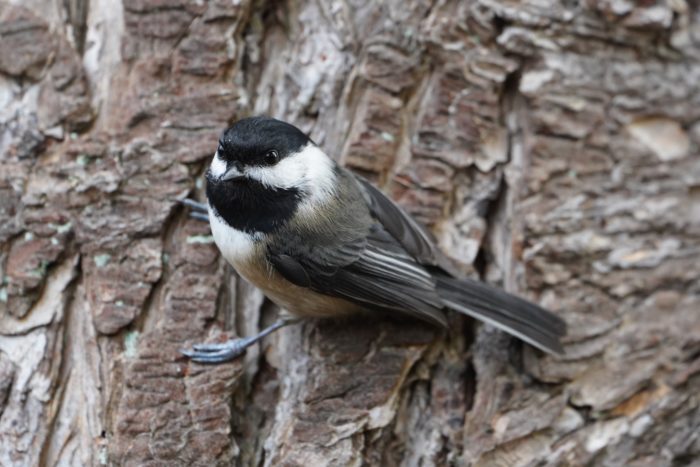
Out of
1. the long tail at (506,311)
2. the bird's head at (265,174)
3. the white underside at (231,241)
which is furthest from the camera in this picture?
the long tail at (506,311)

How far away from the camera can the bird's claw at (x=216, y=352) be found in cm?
194

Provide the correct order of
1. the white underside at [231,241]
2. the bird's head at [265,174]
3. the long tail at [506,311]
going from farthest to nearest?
1. the long tail at [506,311]
2. the white underside at [231,241]
3. the bird's head at [265,174]

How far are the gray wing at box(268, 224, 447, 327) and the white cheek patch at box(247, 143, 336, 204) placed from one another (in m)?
0.16

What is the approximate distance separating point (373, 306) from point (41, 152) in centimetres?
105

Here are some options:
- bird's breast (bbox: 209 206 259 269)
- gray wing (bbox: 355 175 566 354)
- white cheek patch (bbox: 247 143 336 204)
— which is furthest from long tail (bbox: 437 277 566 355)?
bird's breast (bbox: 209 206 259 269)

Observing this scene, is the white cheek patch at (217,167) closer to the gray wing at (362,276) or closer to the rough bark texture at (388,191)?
the rough bark texture at (388,191)

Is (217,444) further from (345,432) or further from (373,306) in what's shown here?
(373,306)

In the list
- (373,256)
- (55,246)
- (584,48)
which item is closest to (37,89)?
(55,246)

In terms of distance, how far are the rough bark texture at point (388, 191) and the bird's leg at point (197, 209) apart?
0.03m

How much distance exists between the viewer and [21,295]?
1.97m

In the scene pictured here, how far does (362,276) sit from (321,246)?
150 mm

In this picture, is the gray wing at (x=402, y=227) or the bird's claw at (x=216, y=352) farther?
the gray wing at (x=402, y=227)

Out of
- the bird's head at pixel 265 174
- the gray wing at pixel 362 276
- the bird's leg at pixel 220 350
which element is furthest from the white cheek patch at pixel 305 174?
the bird's leg at pixel 220 350

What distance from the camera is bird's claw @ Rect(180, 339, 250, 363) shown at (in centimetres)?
194
